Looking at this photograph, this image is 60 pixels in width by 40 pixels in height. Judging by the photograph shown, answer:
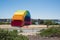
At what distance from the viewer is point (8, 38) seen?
1273 cm

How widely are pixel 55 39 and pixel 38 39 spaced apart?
1.63 m

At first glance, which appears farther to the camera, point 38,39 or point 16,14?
point 16,14

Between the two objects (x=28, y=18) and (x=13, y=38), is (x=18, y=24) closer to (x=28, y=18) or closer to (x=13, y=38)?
(x=28, y=18)

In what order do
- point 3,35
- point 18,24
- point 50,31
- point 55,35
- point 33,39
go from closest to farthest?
point 3,35
point 33,39
point 55,35
point 50,31
point 18,24

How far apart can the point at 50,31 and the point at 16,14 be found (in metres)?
32.5

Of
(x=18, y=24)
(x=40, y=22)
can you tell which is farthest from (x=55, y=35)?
(x=40, y=22)

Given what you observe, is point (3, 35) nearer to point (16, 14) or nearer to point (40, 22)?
point (16, 14)

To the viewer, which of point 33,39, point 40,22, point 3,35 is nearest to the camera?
point 3,35

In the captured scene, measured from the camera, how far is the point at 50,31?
80.6 feet

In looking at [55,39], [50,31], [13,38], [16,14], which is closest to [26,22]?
[16,14]

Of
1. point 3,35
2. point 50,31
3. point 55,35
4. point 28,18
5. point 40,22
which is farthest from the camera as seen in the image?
point 40,22

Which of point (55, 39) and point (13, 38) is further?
point (55, 39)

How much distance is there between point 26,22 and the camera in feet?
209

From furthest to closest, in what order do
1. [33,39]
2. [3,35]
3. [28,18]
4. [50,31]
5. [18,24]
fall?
[28,18] < [18,24] < [50,31] < [33,39] < [3,35]
